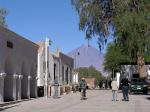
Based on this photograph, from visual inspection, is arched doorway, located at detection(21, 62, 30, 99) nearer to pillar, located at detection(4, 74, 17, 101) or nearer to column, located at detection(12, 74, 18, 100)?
column, located at detection(12, 74, 18, 100)

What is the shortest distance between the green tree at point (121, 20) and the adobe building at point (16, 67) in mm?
11170

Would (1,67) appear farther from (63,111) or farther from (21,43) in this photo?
(63,111)

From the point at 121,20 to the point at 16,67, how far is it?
16.4m

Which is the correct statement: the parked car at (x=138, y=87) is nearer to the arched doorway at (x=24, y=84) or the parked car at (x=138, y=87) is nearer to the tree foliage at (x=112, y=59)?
the arched doorway at (x=24, y=84)

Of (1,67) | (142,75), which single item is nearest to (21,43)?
(1,67)

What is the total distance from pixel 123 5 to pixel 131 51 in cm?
533

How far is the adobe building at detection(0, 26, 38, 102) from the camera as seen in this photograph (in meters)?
32.8

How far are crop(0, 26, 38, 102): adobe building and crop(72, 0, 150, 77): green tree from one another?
11.2 meters

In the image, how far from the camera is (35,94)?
43875 millimetres

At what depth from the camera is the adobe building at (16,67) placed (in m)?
32.8

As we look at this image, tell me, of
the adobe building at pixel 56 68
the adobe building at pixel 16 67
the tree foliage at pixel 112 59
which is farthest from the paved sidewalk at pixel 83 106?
the tree foliage at pixel 112 59

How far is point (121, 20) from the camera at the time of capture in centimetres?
4941

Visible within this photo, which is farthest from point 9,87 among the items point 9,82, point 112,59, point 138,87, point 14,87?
point 112,59

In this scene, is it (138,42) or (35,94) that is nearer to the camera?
(35,94)
